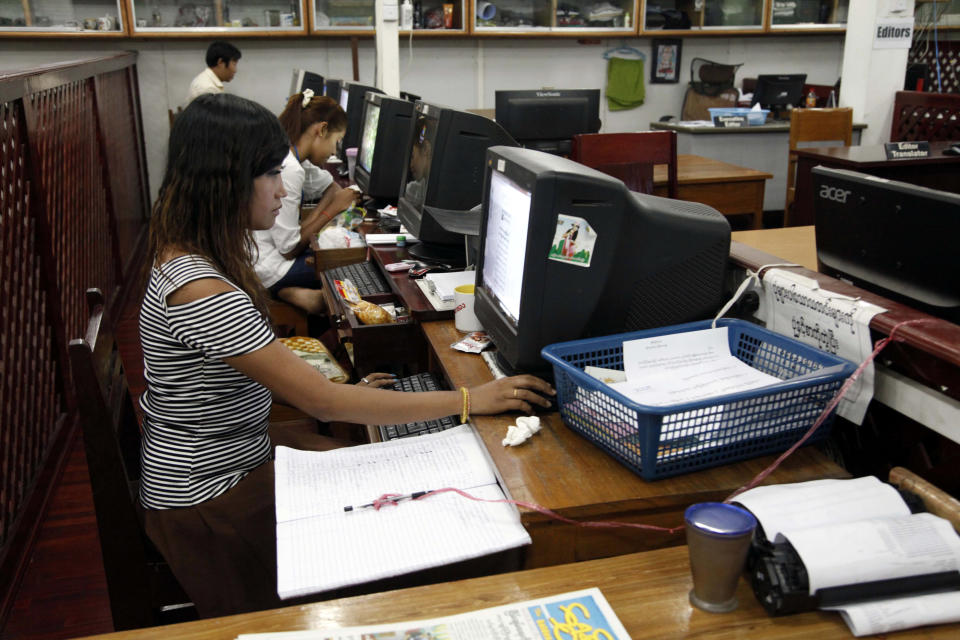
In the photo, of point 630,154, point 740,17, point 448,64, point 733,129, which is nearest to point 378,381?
point 630,154

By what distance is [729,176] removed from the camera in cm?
400

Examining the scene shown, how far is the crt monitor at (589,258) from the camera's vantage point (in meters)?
1.29

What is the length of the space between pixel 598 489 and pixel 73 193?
336cm

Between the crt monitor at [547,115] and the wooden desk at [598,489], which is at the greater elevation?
the crt monitor at [547,115]

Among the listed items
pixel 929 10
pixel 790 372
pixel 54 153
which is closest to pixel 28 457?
pixel 54 153

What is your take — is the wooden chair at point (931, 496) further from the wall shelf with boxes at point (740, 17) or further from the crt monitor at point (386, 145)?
the wall shelf with boxes at point (740, 17)

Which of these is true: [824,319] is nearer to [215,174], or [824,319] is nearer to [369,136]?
A: [215,174]

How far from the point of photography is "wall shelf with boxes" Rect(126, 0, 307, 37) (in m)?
6.12

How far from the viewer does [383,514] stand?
1.17 meters

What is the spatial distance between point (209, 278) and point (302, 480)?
399 mm

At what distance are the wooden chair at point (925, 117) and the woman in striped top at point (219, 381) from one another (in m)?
3.87

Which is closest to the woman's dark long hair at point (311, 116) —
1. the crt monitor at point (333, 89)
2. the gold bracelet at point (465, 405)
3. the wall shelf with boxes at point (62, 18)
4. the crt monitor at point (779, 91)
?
the crt monitor at point (333, 89)

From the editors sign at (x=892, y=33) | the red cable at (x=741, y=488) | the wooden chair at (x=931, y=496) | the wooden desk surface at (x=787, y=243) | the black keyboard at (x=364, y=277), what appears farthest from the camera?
the editors sign at (x=892, y=33)

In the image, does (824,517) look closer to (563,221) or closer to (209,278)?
(563,221)
